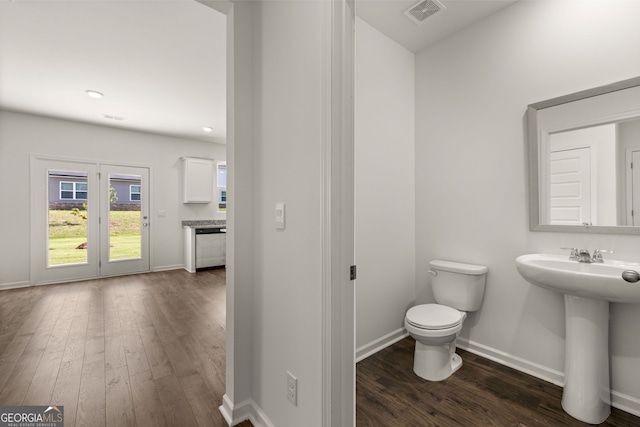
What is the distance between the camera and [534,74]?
1.97m

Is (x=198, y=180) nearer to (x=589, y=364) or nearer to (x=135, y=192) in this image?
(x=135, y=192)

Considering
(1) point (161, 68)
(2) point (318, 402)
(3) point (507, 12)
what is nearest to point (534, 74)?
(3) point (507, 12)

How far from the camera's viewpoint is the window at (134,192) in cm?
523

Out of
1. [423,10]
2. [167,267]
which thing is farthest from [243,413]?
[167,267]

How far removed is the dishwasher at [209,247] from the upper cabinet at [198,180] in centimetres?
75

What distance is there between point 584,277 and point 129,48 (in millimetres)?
3777

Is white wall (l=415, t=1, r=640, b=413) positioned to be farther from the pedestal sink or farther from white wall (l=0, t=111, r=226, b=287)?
white wall (l=0, t=111, r=226, b=287)

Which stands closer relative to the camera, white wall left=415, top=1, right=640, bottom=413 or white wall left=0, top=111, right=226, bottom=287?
white wall left=415, top=1, right=640, bottom=413

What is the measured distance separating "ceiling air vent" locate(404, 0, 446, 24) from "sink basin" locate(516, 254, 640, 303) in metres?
1.87

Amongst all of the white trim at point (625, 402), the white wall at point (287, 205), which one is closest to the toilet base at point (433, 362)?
the white trim at point (625, 402)

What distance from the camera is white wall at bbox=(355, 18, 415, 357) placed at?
2244mm

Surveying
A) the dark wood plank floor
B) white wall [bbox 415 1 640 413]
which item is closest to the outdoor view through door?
the dark wood plank floor

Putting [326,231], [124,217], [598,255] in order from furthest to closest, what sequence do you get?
[124,217], [598,255], [326,231]

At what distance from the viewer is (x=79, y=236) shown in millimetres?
4742
